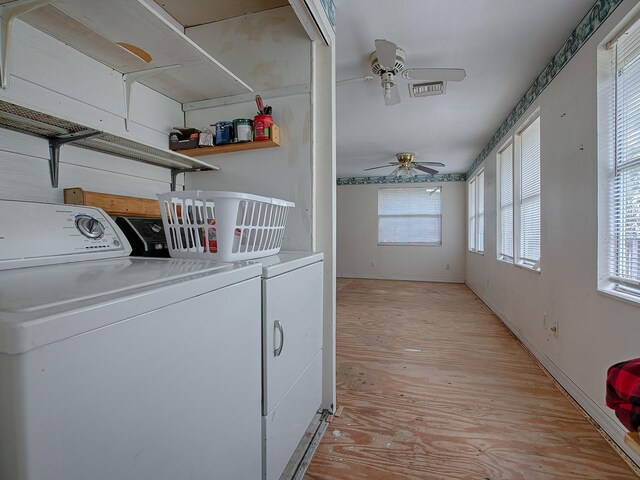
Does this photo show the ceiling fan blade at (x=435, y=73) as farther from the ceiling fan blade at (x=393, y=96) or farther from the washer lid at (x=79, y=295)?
the washer lid at (x=79, y=295)

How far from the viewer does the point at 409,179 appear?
638cm

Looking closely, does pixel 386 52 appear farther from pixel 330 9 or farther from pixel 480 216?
pixel 480 216

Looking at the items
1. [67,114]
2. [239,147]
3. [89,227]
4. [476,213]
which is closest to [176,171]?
[239,147]

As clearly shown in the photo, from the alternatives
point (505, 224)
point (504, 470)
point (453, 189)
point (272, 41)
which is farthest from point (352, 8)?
point (453, 189)

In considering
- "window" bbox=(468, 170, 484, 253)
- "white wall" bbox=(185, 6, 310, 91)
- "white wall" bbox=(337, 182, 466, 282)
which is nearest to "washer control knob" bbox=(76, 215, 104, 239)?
"white wall" bbox=(185, 6, 310, 91)

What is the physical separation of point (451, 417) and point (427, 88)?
235cm

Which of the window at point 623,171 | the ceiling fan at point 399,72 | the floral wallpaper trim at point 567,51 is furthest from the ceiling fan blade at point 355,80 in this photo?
the window at point 623,171

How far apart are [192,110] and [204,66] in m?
0.42

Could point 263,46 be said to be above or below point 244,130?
above

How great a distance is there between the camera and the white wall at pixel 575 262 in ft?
5.06

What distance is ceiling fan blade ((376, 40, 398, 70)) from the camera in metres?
1.76

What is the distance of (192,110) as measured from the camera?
1.68 m

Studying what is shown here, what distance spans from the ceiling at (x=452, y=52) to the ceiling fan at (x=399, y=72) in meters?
0.09

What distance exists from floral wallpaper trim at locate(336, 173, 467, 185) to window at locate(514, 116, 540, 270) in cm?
320
